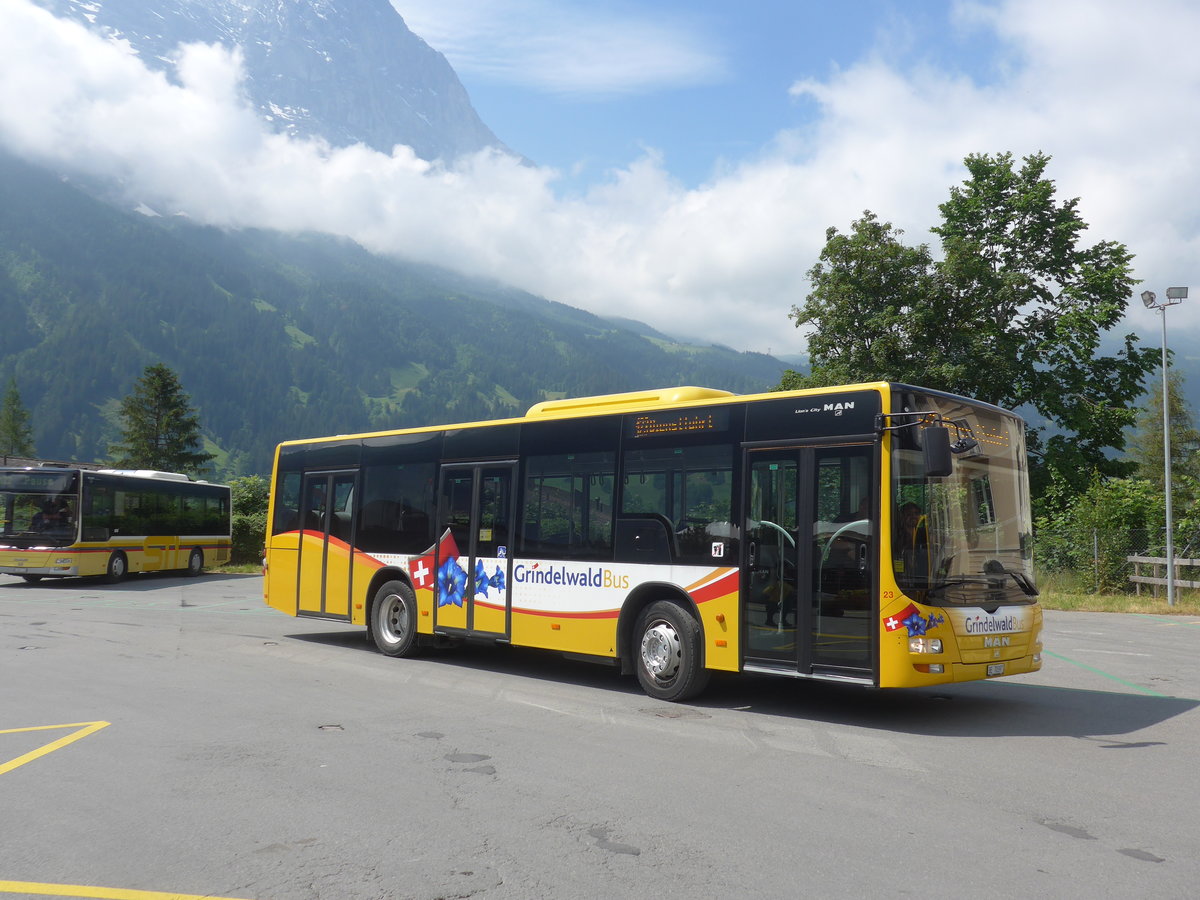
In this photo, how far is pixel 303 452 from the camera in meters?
15.2

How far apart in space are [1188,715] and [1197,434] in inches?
2849

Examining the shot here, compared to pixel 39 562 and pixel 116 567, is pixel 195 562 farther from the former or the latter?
pixel 39 562

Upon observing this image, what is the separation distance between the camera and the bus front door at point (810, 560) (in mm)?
8469

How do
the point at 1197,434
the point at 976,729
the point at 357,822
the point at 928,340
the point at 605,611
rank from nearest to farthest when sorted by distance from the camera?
1. the point at 357,822
2. the point at 976,729
3. the point at 605,611
4. the point at 928,340
5. the point at 1197,434

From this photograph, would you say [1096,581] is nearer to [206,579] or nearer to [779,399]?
[779,399]

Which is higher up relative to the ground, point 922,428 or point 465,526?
point 922,428

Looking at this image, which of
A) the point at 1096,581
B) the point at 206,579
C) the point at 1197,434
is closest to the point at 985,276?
the point at 1096,581

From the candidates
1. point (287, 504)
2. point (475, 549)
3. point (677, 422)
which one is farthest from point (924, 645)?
point (287, 504)

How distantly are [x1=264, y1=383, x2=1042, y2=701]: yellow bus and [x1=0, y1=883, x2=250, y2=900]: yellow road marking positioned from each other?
18.2 feet

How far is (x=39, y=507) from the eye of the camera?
83.9ft

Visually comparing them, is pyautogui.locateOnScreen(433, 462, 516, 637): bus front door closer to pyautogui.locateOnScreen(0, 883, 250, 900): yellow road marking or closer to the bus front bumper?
pyautogui.locateOnScreen(0, 883, 250, 900): yellow road marking

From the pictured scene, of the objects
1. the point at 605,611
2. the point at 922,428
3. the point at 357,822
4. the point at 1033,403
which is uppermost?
the point at 1033,403

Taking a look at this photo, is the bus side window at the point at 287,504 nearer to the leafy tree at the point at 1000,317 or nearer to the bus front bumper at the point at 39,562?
the bus front bumper at the point at 39,562

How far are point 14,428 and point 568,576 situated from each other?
128898 millimetres
